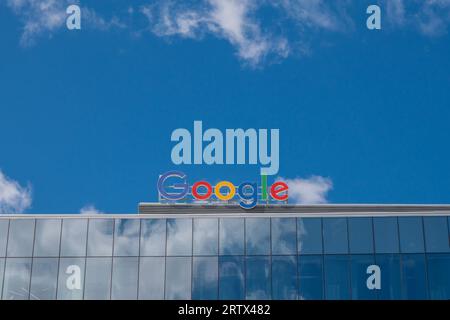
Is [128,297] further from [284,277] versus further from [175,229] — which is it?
[284,277]

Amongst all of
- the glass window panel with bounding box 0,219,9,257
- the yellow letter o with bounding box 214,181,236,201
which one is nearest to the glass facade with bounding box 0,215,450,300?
the glass window panel with bounding box 0,219,9,257

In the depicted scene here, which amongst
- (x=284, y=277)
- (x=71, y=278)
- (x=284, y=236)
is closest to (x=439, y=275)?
(x=284, y=277)

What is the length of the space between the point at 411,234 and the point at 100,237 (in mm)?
22158

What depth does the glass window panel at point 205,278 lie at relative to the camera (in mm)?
54438

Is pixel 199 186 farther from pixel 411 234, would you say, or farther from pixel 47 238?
pixel 411 234

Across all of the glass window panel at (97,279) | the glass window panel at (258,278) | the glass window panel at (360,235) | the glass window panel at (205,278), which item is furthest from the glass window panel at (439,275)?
the glass window panel at (97,279)

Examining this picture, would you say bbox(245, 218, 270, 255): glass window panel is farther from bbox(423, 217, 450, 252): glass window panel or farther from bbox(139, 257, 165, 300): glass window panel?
bbox(423, 217, 450, 252): glass window panel

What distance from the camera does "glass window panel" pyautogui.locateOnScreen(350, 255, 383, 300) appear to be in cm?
5362

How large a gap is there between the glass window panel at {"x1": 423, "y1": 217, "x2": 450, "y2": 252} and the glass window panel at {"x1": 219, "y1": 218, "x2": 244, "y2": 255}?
1307 cm

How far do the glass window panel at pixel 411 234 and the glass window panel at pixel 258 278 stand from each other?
31.8 ft

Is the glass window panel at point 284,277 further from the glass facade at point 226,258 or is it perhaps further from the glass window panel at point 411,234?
the glass window panel at point 411,234

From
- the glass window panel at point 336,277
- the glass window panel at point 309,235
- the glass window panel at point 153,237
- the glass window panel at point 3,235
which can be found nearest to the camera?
the glass window panel at point 336,277
